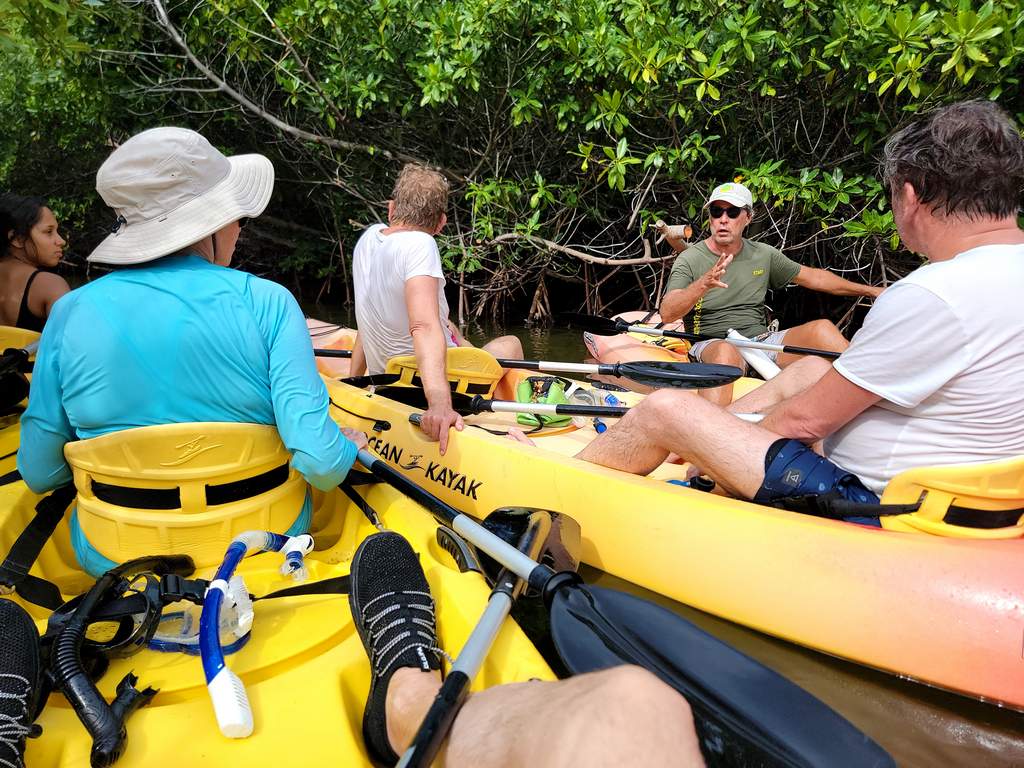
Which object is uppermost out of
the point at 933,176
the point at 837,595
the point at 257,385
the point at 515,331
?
the point at 933,176

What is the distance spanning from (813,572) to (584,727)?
1.38 metres

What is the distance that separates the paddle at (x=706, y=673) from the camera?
1.22 m

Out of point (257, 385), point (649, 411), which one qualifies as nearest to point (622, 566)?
point (649, 411)

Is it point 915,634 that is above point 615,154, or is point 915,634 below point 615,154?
below

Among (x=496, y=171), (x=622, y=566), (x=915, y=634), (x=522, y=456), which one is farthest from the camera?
(x=496, y=171)

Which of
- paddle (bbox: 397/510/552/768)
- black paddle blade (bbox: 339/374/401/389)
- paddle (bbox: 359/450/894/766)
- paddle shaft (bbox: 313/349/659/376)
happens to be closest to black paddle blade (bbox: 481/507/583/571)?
paddle (bbox: 397/510/552/768)

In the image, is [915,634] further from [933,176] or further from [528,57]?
[528,57]

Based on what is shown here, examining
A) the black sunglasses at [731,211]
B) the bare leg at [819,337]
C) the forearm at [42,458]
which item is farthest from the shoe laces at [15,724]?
the black sunglasses at [731,211]

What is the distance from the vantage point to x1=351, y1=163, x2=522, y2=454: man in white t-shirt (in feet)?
9.69

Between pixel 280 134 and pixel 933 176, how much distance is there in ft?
34.9

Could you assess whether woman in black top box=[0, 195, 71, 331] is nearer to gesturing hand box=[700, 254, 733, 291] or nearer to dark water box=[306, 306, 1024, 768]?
dark water box=[306, 306, 1024, 768]

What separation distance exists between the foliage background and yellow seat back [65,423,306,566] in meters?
1.97

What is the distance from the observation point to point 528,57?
24.4ft

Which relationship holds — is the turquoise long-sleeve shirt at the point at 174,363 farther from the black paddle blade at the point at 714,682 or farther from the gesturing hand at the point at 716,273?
the gesturing hand at the point at 716,273
